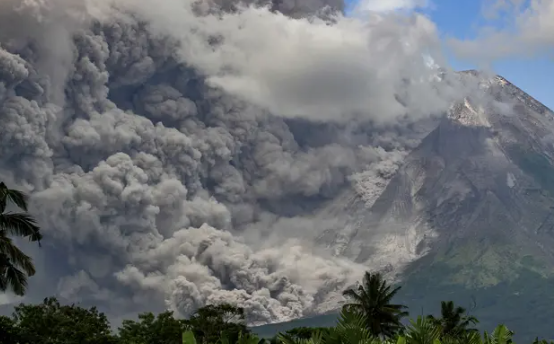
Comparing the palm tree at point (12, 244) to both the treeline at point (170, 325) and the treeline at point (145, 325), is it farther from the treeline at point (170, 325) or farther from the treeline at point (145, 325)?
the treeline at point (145, 325)

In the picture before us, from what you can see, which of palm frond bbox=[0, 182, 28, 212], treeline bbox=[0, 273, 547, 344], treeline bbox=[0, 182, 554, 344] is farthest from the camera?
treeline bbox=[0, 273, 547, 344]

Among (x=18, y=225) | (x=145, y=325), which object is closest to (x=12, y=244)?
(x=18, y=225)

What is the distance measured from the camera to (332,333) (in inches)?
630

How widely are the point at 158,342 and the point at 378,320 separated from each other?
85.8ft

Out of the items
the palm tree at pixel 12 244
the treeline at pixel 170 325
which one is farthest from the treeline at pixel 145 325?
the palm tree at pixel 12 244

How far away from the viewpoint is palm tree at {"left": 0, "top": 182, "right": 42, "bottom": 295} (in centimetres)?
2508

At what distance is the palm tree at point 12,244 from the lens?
82.3 ft

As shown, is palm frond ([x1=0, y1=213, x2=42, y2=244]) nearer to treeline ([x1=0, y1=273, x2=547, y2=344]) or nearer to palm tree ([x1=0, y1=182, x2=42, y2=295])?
palm tree ([x1=0, y1=182, x2=42, y2=295])

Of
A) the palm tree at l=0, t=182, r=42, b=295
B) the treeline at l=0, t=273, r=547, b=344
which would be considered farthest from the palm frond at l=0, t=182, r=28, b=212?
the treeline at l=0, t=273, r=547, b=344

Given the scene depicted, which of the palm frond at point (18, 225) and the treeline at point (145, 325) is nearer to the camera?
the palm frond at point (18, 225)

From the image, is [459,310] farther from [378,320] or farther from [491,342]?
[491,342]

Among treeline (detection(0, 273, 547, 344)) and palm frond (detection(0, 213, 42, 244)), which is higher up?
treeline (detection(0, 273, 547, 344))

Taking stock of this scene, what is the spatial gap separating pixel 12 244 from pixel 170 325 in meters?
53.9

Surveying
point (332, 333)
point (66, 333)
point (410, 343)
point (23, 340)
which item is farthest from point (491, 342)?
point (66, 333)
